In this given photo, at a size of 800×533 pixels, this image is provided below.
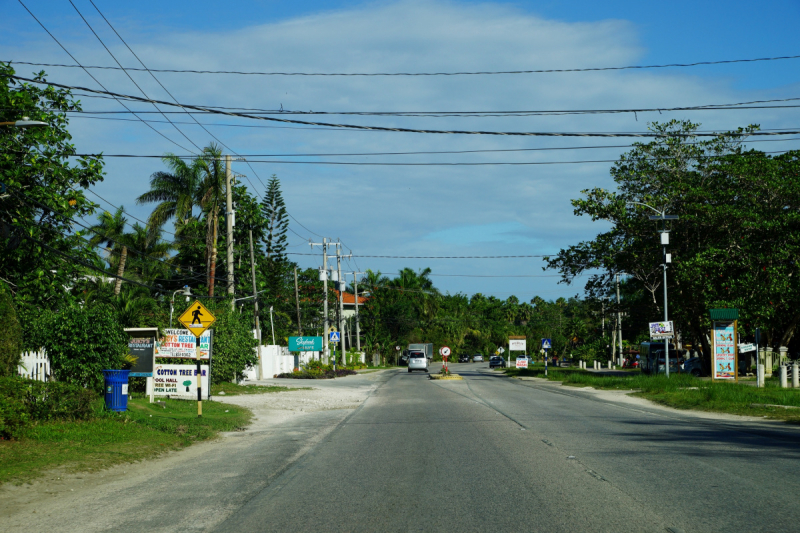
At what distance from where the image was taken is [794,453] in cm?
1142

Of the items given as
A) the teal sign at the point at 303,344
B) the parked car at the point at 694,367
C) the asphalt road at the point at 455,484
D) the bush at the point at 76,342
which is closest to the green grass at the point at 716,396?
the asphalt road at the point at 455,484

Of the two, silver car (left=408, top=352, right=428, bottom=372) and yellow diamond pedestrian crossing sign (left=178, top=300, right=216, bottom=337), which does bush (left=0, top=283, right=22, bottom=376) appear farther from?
silver car (left=408, top=352, right=428, bottom=372)

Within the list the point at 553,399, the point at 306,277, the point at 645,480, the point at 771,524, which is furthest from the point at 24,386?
the point at 306,277

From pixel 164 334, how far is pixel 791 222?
31.4 metres

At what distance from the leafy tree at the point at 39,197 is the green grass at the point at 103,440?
692cm

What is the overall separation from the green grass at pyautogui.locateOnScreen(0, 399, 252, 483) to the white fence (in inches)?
61.4

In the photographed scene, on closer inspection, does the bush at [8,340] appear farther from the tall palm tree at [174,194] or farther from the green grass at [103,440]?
the tall palm tree at [174,194]

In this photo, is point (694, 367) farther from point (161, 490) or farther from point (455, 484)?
point (161, 490)

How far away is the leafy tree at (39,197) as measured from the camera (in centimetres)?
2223

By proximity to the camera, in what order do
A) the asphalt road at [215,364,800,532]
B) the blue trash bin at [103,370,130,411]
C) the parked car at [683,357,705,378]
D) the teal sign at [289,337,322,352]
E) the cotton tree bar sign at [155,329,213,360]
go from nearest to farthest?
the asphalt road at [215,364,800,532], the blue trash bin at [103,370,130,411], the cotton tree bar sign at [155,329,213,360], the parked car at [683,357,705,378], the teal sign at [289,337,322,352]

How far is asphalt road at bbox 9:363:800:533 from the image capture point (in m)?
7.16

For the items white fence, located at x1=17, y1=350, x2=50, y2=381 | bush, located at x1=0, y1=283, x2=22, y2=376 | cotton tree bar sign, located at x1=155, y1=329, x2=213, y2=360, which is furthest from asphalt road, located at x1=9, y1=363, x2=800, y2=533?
cotton tree bar sign, located at x1=155, y1=329, x2=213, y2=360

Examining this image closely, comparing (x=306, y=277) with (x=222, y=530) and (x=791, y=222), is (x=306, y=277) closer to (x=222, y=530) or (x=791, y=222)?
(x=791, y=222)

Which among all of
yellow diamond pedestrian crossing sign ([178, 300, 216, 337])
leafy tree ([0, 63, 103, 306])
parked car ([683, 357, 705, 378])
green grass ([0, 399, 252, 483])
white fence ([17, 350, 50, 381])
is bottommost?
parked car ([683, 357, 705, 378])
